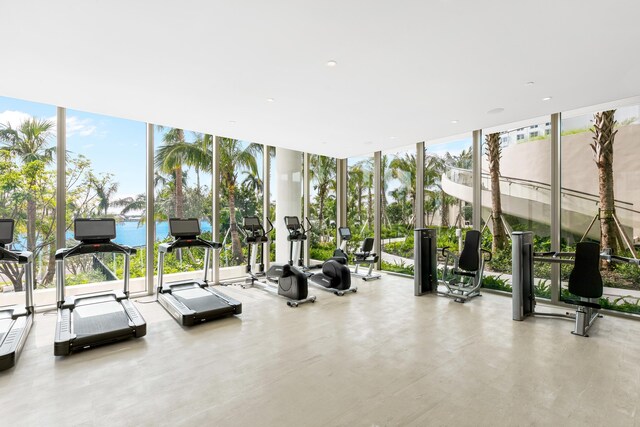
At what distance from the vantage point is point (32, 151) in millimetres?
4984

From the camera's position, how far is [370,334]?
3875 millimetres

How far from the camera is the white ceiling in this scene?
2561 mm

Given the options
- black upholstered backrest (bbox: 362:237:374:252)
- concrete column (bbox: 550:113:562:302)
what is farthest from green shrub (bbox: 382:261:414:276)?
concrete column (bbox: 550:113:562:302)

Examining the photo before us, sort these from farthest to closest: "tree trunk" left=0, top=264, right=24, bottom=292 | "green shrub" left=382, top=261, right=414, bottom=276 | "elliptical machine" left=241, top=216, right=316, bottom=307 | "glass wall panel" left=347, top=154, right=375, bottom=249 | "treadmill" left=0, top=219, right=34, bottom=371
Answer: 1. "glass wall panel" left=347, top=154, right=375, bottom=249
2. "green shrub" left=382, top=261, right=414, bottom=276
3. "elliptical machine" left=241, top=216, right=316, bottom=307
4. "tree trunk" left=0, top=264, right=24, bottom=292
5. "treadmill" left=0, top=219, right=34, bottom=371

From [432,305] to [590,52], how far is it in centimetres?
385

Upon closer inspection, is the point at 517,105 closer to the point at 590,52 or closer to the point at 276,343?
the point at 590,52

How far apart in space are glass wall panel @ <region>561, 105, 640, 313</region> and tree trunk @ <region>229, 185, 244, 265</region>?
635 centimetres

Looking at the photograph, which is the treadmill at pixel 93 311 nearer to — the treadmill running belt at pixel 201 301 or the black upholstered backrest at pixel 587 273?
the treadmill running belt at pixel 201 301

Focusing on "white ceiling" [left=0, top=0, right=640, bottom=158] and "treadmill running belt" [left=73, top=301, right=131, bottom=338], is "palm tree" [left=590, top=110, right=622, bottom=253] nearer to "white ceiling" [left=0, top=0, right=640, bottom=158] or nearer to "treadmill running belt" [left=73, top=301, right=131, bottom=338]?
"white ceiling" [left=0, top=0, right=640, bottom=158]

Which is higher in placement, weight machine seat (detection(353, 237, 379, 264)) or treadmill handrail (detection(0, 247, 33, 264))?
treadmill handrail (detection(0, 247, 33, 264))

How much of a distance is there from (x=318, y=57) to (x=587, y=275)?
14.0 ft

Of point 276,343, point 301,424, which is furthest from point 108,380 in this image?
point 301,424

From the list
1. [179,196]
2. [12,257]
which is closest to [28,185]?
[12,257]

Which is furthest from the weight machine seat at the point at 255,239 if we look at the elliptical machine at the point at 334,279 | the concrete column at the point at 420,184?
the concrete column at the point at 420,184
